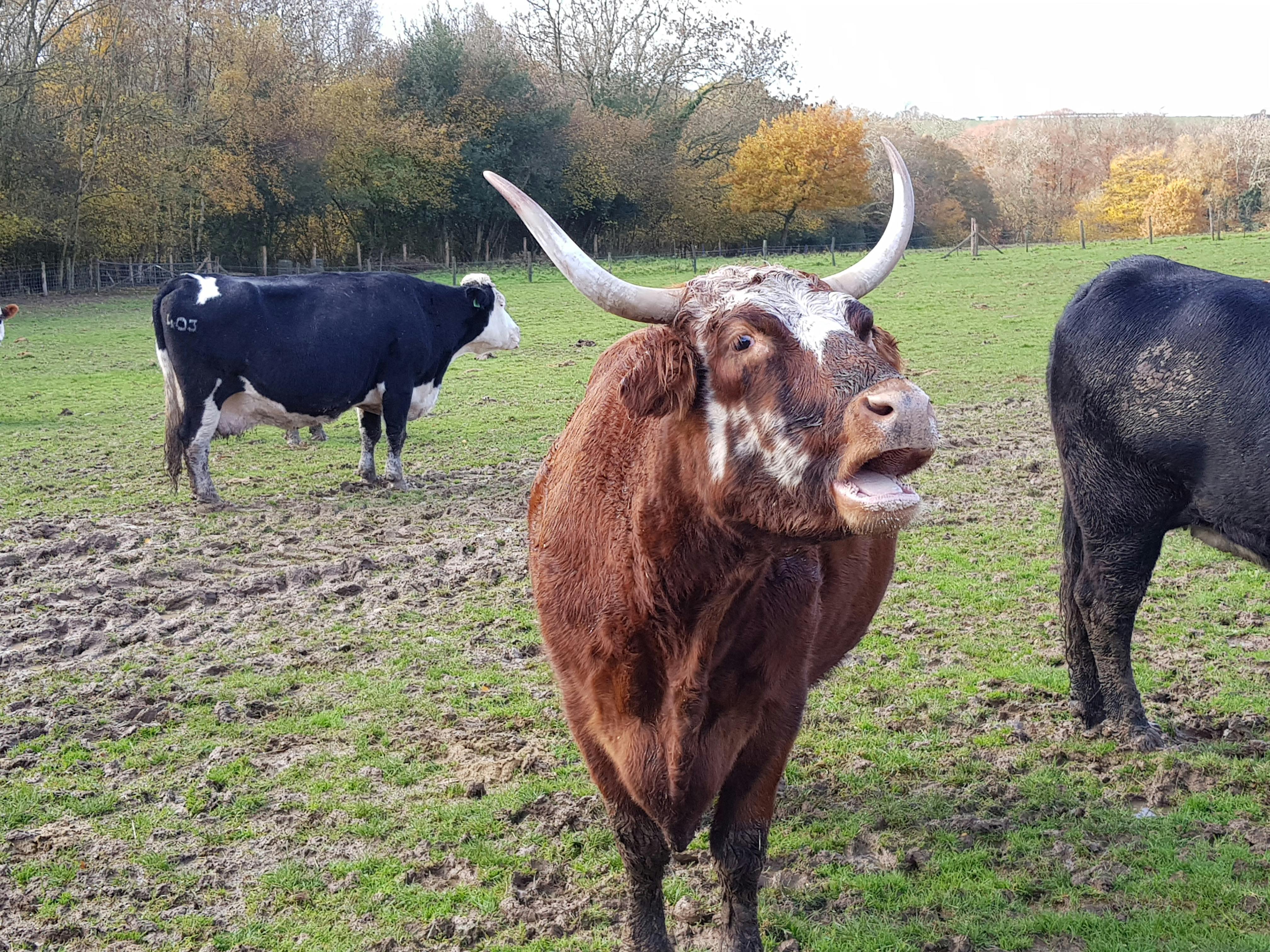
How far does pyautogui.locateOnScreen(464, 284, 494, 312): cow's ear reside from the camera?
462 inches

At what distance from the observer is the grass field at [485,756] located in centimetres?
356

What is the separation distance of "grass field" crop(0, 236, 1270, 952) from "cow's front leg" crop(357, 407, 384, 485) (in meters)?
0.89

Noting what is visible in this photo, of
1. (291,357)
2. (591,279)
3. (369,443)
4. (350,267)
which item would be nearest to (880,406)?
(591,279)

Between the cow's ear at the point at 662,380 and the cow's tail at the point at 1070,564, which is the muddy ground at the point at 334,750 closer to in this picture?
the cow's tail at the point at 1070,564

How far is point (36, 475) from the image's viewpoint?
10312 mm

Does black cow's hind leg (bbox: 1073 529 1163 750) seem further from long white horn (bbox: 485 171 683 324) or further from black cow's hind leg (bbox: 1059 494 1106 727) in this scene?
long white horn (bbox: 485 171 683 324)

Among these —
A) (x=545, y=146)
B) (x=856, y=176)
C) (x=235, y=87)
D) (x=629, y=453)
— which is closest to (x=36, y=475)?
(x=629, y=453)

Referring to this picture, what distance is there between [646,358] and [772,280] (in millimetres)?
402

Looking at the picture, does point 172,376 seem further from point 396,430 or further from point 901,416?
point 901,416

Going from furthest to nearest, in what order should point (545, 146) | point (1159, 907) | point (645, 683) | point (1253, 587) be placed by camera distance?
1. point (545, 146)
2. point (1253, 587)
3. point (1159, 907)
4. point (645, 683)

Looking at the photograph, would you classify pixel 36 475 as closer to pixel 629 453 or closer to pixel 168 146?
pixel 629 453

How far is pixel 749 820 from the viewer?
10.4ft

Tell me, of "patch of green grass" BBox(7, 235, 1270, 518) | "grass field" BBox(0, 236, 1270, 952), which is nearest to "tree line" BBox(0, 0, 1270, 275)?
"patch of green grass" BBox(7, 235, 1270, 518)

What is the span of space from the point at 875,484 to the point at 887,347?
615 millimetres
